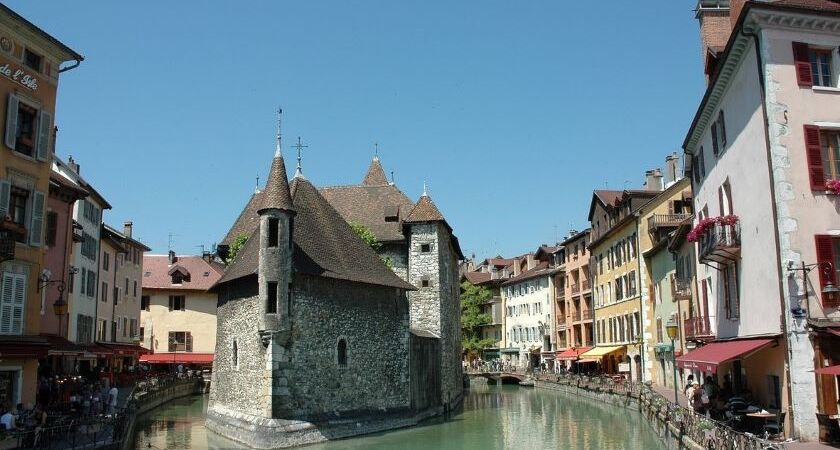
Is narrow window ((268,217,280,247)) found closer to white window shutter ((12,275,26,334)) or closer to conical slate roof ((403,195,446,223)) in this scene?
white window shutter ((12,275,26,334))

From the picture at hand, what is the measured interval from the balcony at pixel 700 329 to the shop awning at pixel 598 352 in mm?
21598

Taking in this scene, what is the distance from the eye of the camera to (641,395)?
3578 cm

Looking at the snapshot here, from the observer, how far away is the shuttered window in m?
19.1

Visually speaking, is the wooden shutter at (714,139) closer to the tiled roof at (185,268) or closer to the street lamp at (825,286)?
the street lamp at (825,286)

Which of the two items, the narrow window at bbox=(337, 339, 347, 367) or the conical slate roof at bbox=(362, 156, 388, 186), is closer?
the narrow window at bbox=(337, 339, 347, 367)

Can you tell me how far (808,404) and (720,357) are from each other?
121 inches

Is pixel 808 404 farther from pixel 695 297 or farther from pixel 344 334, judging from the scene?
pixel 344 334

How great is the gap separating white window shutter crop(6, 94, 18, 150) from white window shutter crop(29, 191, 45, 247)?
1.60 m

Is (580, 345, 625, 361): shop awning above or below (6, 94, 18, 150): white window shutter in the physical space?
below

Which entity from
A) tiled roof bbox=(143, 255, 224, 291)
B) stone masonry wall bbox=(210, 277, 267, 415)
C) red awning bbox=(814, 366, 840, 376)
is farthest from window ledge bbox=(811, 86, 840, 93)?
tiled roof bbox=(143, 255, 224, 291)

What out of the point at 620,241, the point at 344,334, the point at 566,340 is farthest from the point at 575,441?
the point at 566,340

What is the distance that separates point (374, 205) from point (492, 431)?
14611mm

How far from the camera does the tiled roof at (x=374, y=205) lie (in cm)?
3866

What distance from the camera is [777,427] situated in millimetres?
16656
